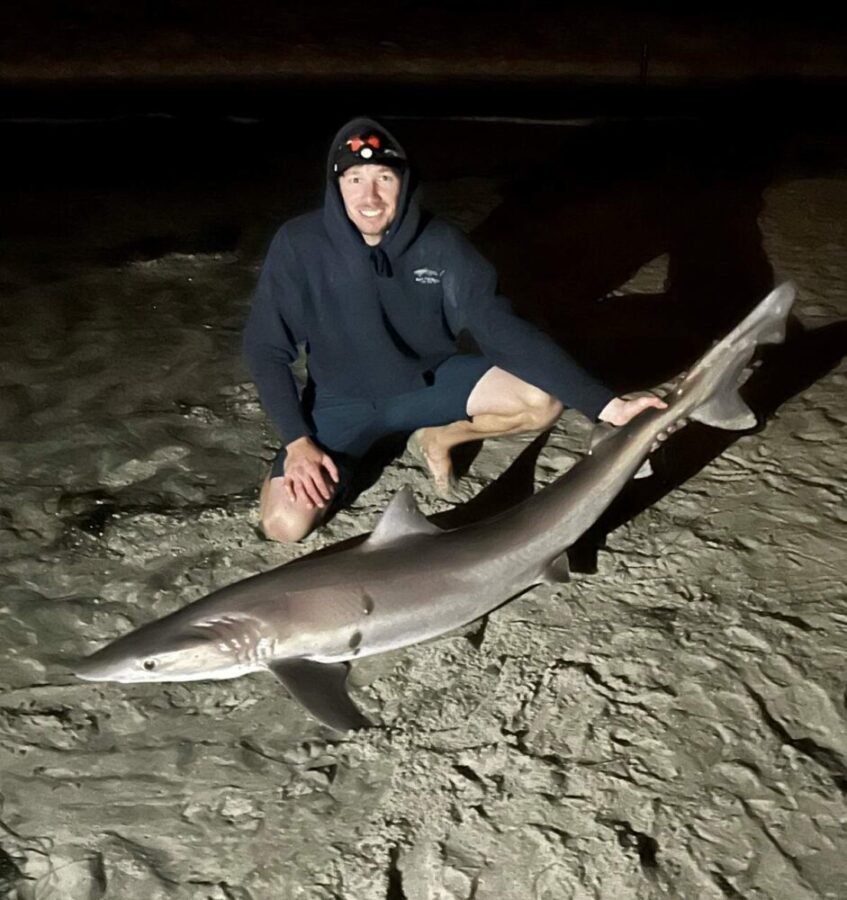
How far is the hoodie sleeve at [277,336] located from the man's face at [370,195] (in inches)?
11.3

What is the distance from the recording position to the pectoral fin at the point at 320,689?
8.50 feet

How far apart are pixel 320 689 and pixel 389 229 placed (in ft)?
4.88

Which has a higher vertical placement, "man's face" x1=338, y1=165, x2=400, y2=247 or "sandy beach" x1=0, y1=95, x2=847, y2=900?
"man's face" x1=338, y1=165, x2=400, y2=247

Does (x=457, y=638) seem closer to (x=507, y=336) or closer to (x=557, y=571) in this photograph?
(x=557, y=571)

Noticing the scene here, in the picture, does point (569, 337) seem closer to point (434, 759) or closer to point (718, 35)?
point (434, 759)

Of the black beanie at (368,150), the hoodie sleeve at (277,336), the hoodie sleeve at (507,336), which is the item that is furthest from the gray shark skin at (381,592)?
the black beanie at (368,150)

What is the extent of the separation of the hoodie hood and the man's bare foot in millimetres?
746

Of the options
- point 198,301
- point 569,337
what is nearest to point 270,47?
point 198,301

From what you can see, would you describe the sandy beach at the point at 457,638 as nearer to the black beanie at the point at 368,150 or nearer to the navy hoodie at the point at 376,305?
the navy hoodie at the point at 376,305

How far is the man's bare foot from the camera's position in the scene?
3.66 metres

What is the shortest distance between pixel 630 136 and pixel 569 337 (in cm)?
393

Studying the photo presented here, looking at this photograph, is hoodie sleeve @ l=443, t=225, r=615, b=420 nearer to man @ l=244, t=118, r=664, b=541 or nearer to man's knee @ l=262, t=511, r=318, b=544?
man @ l=244, t=118, r=664, b=541

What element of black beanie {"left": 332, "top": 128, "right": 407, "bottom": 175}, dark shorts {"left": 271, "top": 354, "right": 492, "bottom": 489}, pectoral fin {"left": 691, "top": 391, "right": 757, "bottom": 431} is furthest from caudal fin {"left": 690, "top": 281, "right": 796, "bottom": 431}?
black beanie {"left": 332, "top": 128, "right": 407, "bottom": 175}

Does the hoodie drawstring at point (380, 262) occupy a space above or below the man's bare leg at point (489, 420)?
above
